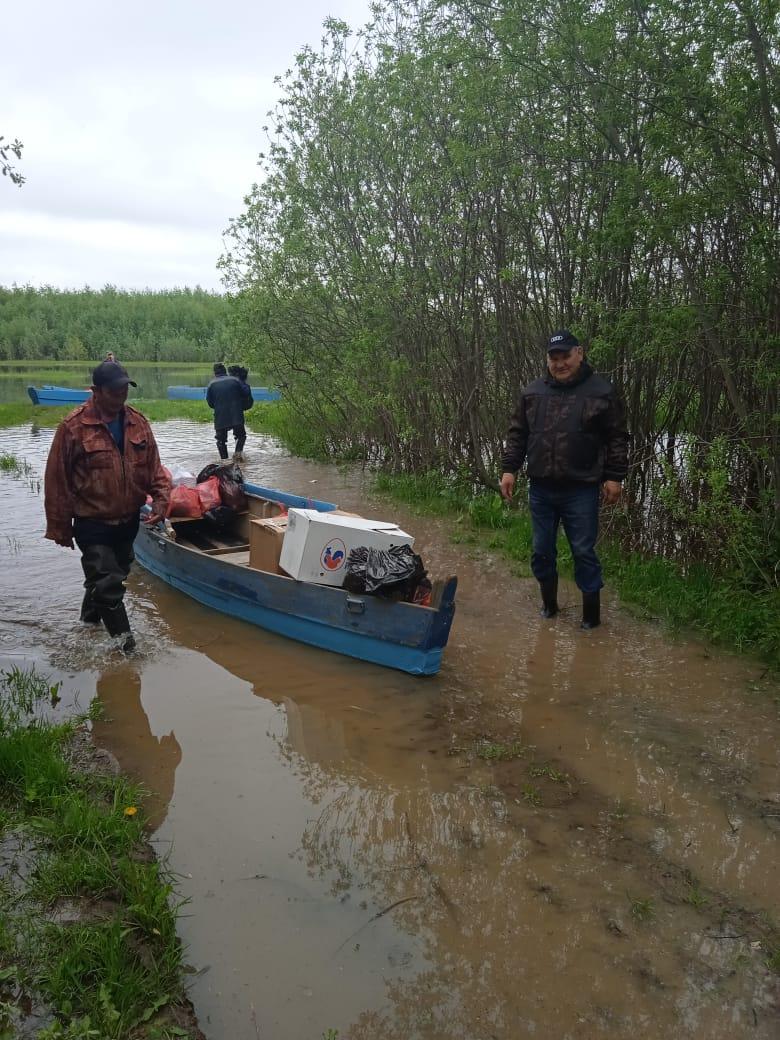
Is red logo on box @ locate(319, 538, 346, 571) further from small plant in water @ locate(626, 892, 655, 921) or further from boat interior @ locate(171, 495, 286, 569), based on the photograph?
small plant in water @ locate(626, 892, 655, 921)

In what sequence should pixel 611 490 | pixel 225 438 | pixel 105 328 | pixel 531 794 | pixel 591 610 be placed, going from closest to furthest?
pixel 531 794 → pixel 611 490 → pixel 591 610 → pixel 225 438 → pixel 105 328

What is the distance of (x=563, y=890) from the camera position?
10.1 feet

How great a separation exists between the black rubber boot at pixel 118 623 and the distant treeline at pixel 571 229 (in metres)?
3.98

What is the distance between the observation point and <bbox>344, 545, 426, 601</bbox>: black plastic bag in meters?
5.13

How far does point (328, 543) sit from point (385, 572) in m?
0.50

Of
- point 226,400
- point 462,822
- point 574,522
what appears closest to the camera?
point 462,822

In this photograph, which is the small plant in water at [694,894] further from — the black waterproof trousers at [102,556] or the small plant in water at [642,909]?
the black waterproof trousers at [102,556]

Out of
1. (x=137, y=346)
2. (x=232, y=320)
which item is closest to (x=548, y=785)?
(x=232, y=320)

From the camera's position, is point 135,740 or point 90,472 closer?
point 135,740

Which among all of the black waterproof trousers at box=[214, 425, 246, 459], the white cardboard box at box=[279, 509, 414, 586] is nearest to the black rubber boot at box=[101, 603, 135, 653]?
the white cardboard box at box=[279, 509, 414, 586]

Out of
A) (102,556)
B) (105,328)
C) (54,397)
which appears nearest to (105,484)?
(102,556)

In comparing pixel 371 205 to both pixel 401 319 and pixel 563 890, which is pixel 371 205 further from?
pixel 563 890

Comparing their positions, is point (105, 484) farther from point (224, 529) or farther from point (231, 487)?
point (224, 529)

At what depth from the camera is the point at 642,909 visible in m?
2.95
